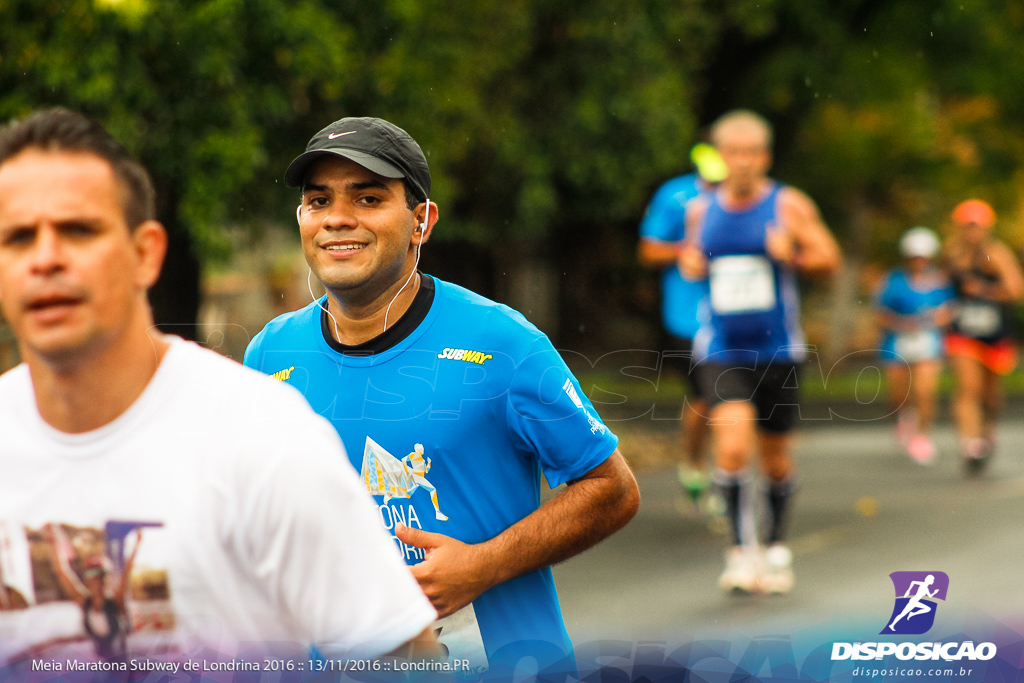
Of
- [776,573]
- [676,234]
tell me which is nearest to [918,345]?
[676,234]

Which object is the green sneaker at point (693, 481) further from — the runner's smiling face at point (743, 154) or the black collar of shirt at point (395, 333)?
the black collar of shirt at point (395, 333)

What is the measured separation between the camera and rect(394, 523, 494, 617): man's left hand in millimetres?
2270

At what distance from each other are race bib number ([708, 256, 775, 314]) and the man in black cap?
338cm

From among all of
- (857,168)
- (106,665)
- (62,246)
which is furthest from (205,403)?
(857,168)

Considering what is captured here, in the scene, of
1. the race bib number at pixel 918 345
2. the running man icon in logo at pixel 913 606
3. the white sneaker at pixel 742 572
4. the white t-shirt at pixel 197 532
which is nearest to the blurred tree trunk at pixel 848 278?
the race bib number at pixel 918 345

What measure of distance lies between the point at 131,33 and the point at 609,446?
4406mm

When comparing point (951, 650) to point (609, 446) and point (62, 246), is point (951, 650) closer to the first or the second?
point (609, 446)

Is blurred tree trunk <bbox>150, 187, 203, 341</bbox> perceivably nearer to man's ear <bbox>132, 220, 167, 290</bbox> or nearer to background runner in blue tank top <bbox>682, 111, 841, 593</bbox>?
background runner in blue tank top <bbox>682, 111, 841, 593</bbox>

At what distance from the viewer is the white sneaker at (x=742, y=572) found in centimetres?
555

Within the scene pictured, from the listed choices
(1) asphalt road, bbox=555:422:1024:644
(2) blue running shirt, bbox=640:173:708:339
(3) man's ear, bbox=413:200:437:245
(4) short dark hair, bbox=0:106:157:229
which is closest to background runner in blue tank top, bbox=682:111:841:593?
(1) asphalt road, bbox=555:422:1024:644

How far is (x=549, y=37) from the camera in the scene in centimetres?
1334

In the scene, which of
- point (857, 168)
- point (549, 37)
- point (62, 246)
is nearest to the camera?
point (62, 246)

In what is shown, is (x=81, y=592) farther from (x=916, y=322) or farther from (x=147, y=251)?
(x=916, y=322)

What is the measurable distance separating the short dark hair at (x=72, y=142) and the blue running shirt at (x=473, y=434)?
0.91 metres
